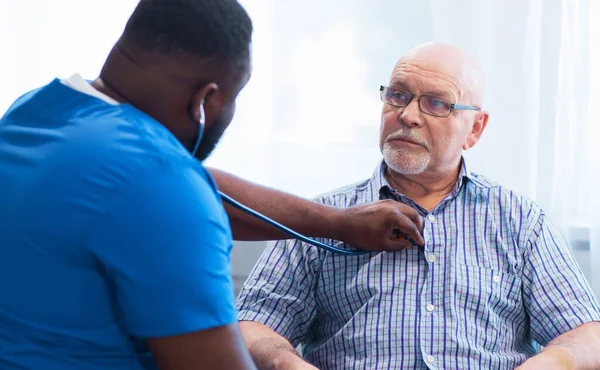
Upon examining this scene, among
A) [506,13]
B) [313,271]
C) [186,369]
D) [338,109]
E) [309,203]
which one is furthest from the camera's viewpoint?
[338,109]

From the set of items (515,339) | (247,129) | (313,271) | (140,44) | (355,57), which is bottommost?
(515,339)

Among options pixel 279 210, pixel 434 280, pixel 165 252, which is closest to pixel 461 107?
pixel 434 280

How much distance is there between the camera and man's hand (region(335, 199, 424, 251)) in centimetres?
180

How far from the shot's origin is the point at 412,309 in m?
1.85

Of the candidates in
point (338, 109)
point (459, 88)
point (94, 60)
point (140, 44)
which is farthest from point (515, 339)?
point (94, 60)

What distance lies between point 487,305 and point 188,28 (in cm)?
107

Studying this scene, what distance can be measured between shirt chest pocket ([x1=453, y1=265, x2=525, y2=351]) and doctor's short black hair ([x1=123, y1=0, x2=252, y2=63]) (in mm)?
965

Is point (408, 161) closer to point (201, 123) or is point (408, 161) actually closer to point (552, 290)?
point (552, 290)

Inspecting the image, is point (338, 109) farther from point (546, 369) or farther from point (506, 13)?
point (546, 369)

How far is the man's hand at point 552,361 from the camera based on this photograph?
1.69 metres

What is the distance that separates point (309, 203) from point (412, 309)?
340 mm

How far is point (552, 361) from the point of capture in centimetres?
170

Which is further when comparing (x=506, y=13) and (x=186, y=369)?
(x=506, y=13)

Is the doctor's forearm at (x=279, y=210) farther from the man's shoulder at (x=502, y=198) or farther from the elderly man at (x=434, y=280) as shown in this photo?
the man's shoulder at (x=502, y=198)
